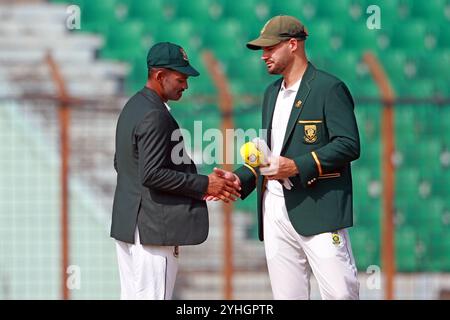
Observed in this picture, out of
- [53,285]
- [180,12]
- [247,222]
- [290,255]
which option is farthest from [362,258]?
[290,255]

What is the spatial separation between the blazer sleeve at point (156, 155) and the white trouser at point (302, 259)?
51 centimetres

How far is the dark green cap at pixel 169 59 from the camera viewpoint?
5.74 meters

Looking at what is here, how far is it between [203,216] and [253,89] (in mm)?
4851

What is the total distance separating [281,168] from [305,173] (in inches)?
4.3

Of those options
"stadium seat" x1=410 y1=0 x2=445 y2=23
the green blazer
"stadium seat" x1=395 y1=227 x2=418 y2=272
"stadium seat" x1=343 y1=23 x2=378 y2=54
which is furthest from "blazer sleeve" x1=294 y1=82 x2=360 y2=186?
"stadium seat" x1=410 y1=0 x2=445 y2=23

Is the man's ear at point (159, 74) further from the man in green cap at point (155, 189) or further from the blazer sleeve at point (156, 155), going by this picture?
the blazer sleeve at point (156, 155)

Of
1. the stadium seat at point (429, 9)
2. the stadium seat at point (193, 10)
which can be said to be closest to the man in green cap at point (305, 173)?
the stadium seat at point (193, 10)

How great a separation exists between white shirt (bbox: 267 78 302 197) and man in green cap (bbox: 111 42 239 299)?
1.05 feet

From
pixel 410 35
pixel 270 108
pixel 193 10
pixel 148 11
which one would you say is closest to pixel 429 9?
pixel 410 35

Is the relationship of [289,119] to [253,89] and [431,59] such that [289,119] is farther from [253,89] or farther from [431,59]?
[431,59]

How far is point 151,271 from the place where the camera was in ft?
18.9

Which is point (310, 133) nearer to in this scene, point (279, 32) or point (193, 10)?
point (279, 32)

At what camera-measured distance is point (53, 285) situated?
903 cm
